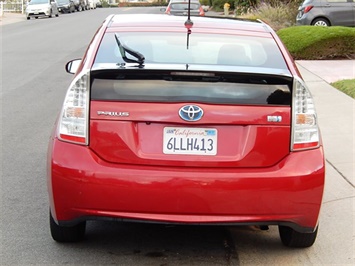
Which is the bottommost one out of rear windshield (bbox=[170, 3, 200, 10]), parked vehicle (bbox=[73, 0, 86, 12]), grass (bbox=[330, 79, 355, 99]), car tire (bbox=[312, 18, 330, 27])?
parked vehicle (bbox=[73, 0, 86, 12])

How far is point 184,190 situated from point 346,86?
8457 millimetres

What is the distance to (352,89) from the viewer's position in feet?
38.4

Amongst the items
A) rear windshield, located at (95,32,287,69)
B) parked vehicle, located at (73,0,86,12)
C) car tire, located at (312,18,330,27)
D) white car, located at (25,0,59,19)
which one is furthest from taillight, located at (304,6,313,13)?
parked vehicle, located at (73,0,86,12)

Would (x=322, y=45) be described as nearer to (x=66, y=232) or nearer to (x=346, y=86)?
(x=346, y=86)

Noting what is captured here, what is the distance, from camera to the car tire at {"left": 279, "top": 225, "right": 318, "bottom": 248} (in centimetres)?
483

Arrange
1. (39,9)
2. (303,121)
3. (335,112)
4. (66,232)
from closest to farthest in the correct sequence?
(303,121), (66,232), (335,112), (39,9)

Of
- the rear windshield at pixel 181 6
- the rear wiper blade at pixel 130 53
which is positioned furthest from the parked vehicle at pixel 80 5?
the rear wiper blade at pixel 130 53

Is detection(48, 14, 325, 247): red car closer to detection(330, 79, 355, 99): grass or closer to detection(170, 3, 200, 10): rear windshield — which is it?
detection(330, 79, 355, 99): grass

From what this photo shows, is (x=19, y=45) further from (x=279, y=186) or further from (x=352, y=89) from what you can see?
(x=279, y=186)

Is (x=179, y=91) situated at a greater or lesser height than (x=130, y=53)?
lesser

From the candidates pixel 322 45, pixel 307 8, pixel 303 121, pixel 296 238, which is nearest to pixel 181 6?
pixel 307 8

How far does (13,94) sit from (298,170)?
8.46m

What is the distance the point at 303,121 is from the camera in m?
4.45

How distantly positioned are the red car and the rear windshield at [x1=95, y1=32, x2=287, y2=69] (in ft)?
0.66
